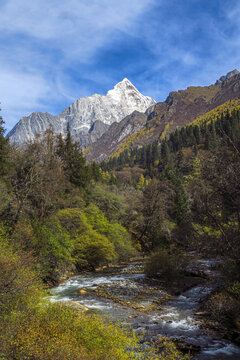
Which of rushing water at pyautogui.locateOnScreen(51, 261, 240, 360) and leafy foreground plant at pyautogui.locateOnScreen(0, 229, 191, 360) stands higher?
leafy foreground plant at pyautogui.locateOnScreen(0, 229, 191, 360)

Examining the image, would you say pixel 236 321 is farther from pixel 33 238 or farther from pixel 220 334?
pixel 33 238

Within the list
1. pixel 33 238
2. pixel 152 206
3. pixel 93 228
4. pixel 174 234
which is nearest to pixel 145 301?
pixel 33 238

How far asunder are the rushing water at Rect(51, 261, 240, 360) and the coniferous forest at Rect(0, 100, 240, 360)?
0.89 metres

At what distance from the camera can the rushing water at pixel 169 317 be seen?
1080cm

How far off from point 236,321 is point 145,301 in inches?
264

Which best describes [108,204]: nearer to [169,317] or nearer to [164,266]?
[164,266]

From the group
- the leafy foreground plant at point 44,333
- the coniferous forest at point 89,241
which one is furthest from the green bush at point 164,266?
the leafy foreground plant at point 44,333

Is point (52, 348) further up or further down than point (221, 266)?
further up

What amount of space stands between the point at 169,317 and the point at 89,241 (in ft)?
51.6

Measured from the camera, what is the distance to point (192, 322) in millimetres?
13633

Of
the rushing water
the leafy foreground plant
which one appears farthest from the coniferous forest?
the rushing water

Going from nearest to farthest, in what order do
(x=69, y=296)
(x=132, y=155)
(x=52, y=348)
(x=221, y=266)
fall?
(x=52, y=348) → (x=221, y=266) → (x=69, y=296) → (x=132, y=155)

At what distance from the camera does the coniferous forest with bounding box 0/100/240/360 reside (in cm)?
827

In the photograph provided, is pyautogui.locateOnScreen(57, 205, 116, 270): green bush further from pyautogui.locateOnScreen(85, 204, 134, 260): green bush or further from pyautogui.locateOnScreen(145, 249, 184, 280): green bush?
pyautogui.locateOnScreen(145, 249, 184, 280): green bush
